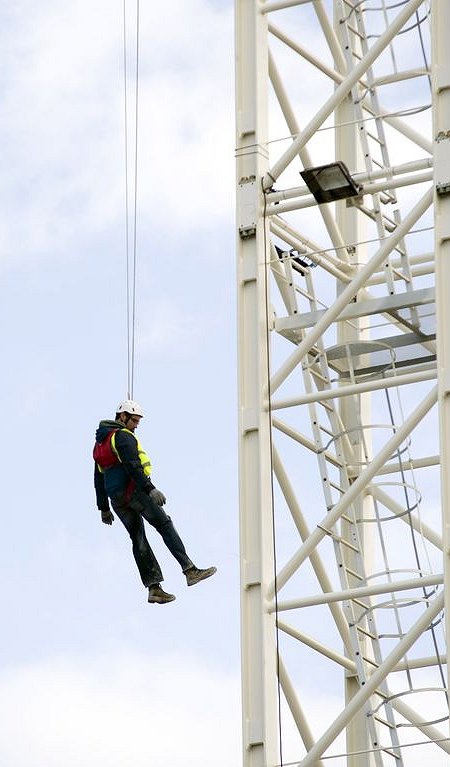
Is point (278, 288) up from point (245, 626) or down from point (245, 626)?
up

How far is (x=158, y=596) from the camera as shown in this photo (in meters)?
24.9

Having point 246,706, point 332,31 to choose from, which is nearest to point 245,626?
point 246,706

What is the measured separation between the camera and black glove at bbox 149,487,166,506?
972 inches

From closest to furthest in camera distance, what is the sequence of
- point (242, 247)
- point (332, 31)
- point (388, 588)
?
point (388, 588), point (242, 247), point (332, 31)

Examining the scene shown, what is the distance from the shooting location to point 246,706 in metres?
22.4

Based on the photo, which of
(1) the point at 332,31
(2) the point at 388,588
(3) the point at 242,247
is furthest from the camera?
(1) the point at 332,31

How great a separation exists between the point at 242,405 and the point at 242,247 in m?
1.76

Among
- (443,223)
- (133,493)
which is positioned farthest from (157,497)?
(443,223)

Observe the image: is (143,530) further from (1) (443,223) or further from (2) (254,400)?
(1) (443,223)

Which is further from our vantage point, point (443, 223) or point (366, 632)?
point (366, 632)

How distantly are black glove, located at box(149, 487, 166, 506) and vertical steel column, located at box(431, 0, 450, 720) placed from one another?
13.7 ft

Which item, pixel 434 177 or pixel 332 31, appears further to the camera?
pixel 332 31

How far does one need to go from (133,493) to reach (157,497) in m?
0.38

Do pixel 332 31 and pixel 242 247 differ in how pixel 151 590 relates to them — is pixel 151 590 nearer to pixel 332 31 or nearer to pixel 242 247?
pixel 242 247
